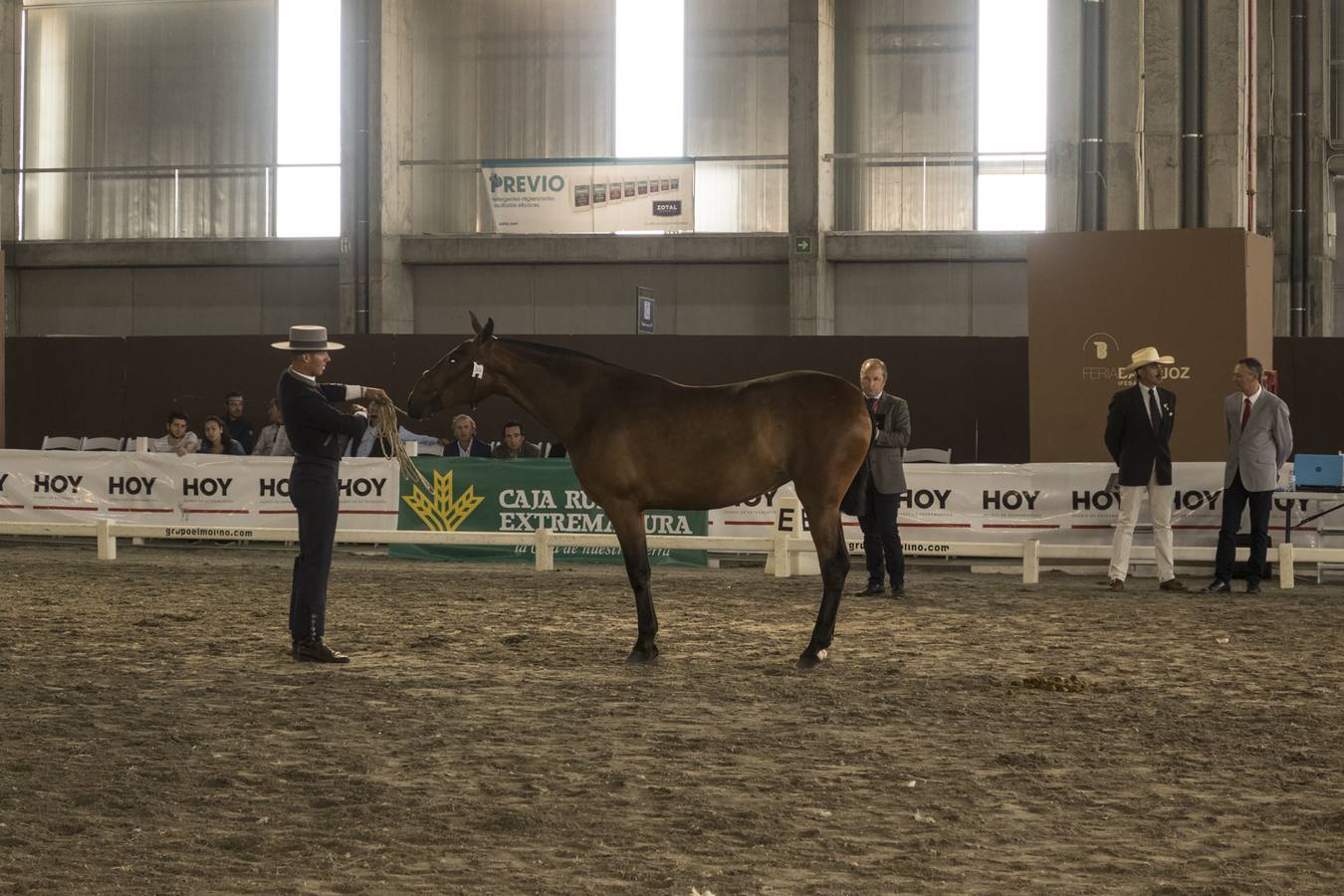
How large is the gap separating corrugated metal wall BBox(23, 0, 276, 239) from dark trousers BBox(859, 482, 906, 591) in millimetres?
18991

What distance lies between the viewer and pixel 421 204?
30.0m

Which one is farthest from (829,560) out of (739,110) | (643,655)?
(739,110)

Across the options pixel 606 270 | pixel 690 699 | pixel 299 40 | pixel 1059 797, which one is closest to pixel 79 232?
pixel 299 40

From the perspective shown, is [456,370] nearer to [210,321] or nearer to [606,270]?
→ [606,270]

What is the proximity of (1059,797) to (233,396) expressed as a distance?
17.2 metres

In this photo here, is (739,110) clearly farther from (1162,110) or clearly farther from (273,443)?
(1162,110)

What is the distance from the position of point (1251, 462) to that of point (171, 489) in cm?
1113

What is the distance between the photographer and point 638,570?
10297 millimetres

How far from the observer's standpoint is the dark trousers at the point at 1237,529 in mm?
14641

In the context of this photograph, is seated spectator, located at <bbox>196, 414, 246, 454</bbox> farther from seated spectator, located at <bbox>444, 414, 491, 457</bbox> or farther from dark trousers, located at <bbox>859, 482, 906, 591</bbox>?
dark trousers, located at <bbox>859, 482, 906, 591</bbox>

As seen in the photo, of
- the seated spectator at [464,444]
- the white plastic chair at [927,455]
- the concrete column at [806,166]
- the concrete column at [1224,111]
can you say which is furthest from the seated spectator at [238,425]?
the concrete column at [1224,111]

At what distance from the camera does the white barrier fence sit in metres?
15.4

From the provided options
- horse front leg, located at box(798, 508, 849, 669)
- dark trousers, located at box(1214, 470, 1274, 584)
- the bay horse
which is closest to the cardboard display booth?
dark trousers, located at box(1214, 470, 1274, 584)

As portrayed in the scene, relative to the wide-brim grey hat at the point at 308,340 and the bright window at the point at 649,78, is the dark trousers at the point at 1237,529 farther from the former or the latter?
the bright window at the point at 649,78
